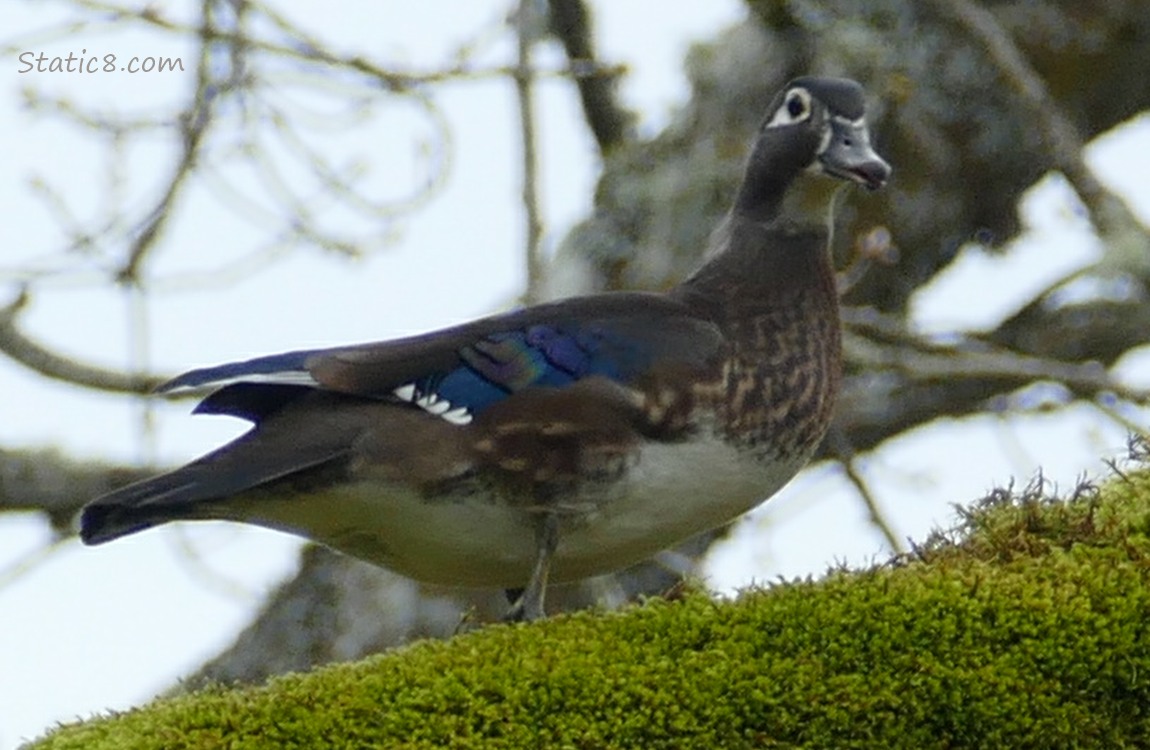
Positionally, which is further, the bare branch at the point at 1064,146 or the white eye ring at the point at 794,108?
the bare branch at the point at 1064,146

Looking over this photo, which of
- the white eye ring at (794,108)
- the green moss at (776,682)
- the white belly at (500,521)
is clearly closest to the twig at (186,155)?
the white eye ring at (794,108)

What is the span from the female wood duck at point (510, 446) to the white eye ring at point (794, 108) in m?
0.57

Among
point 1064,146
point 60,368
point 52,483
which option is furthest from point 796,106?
point 52,483

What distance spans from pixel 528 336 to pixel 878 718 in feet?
3.91

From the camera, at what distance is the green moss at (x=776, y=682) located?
2477 millimetres

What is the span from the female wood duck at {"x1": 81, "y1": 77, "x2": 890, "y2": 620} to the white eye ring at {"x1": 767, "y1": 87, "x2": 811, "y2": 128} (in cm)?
57

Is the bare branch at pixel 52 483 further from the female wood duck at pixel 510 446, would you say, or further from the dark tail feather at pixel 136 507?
the dark tail feather at pixel 136 507

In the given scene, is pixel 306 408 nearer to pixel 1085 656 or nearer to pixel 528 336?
pixel 528 336

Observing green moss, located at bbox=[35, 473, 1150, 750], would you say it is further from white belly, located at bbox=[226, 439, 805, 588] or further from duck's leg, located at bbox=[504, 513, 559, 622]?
white belly, located at bbox=[226, 439, 805, 588]

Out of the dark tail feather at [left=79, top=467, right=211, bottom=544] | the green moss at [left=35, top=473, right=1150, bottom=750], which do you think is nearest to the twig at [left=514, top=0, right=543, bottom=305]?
the dark tail feather at [left=79, top=467, right=211, bottom=544]

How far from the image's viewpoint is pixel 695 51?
5.54m

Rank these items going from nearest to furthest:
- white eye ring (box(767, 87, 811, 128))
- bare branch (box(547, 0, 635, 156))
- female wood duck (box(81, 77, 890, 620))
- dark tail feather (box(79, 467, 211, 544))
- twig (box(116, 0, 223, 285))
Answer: dark tail feather (box(79, 467, 211, 544)), female wood duck (box(81, 77, 890, 620)), white eye ring (box(767, 87, 811, 128)), twig (box(116, 0, 223, 285)), bare branch (box(547, 0, 635, 156))

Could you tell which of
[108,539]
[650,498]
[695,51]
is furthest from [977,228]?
[108,539]

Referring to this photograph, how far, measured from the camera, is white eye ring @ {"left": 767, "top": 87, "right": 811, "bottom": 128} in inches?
157
